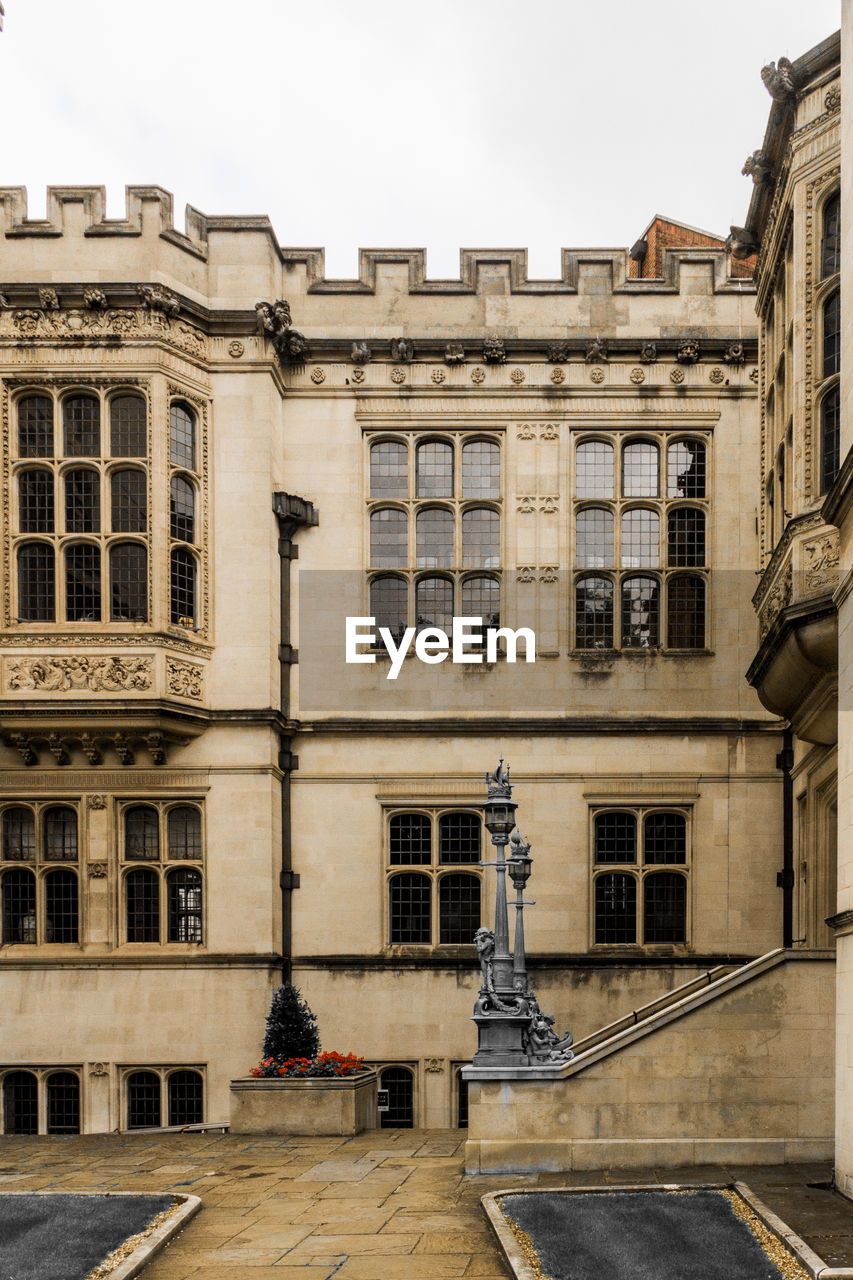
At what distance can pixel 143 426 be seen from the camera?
831 inches

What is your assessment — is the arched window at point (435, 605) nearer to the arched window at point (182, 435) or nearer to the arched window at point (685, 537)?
the arched window at point (685, 537)

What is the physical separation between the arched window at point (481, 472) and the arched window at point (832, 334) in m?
8.65

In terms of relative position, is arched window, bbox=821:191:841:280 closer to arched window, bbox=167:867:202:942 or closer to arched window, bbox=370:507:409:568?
arched window, bbox=370:507:409:568

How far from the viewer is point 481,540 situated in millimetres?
22906

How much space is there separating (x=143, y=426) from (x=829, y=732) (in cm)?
1200

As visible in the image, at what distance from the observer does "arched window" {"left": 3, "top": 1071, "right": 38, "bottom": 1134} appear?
20.7 m

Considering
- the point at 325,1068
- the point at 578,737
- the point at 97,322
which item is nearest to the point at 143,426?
the point at 97,322

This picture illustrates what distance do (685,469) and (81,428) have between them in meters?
10.6

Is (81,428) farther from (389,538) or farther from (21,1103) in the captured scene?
(21,1103)

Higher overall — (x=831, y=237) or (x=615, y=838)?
(x=831, y=237)

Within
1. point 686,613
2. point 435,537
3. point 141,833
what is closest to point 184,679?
point 141,833

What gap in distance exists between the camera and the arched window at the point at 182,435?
70.5ft

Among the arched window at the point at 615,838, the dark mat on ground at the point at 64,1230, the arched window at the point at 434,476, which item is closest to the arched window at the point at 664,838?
the arched window at the point at 615,838

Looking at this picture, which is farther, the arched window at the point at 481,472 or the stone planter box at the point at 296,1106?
Result: the arched window at the point at 481,472
